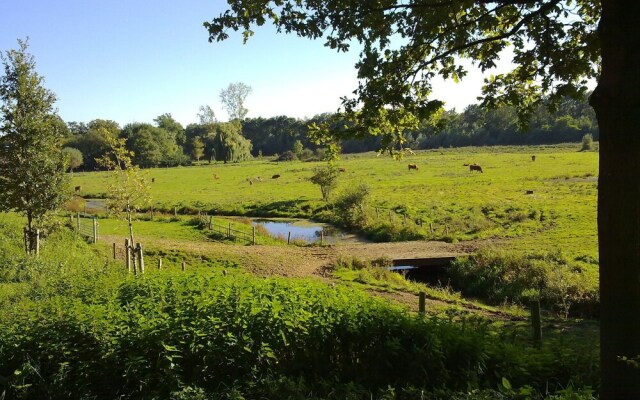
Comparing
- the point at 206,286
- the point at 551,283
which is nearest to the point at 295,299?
the point at 206,286

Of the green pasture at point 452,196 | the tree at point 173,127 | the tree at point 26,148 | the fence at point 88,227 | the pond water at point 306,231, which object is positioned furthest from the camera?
the tree at point 173,127

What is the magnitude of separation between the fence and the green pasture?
5.30 meters

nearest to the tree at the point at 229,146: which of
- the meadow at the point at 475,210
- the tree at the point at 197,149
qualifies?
the tree at the point at 197,149

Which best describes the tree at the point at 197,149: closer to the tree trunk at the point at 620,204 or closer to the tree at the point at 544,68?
the tree at the point at 544,68

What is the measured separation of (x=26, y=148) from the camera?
20.5m

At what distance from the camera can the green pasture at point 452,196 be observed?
32531 mm

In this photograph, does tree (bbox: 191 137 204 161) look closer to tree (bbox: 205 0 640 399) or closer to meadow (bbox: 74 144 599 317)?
meadow (bbox: 74 144 599 317)

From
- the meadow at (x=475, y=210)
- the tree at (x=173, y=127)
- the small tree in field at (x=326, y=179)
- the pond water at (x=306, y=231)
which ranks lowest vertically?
the pond water at (x=306, y=231)

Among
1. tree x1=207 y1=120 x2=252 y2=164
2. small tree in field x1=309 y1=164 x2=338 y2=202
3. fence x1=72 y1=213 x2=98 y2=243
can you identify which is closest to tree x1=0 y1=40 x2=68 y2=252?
fence x1=72 y1=213 x2=98 y2=243

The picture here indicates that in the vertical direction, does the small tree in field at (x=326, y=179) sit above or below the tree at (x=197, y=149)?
below

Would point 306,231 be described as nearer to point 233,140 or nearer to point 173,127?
point 233,140

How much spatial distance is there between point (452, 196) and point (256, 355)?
43.9m

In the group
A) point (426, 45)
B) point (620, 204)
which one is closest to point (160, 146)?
point (426, 45)

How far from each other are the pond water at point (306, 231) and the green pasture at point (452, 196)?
2760 millimetres
